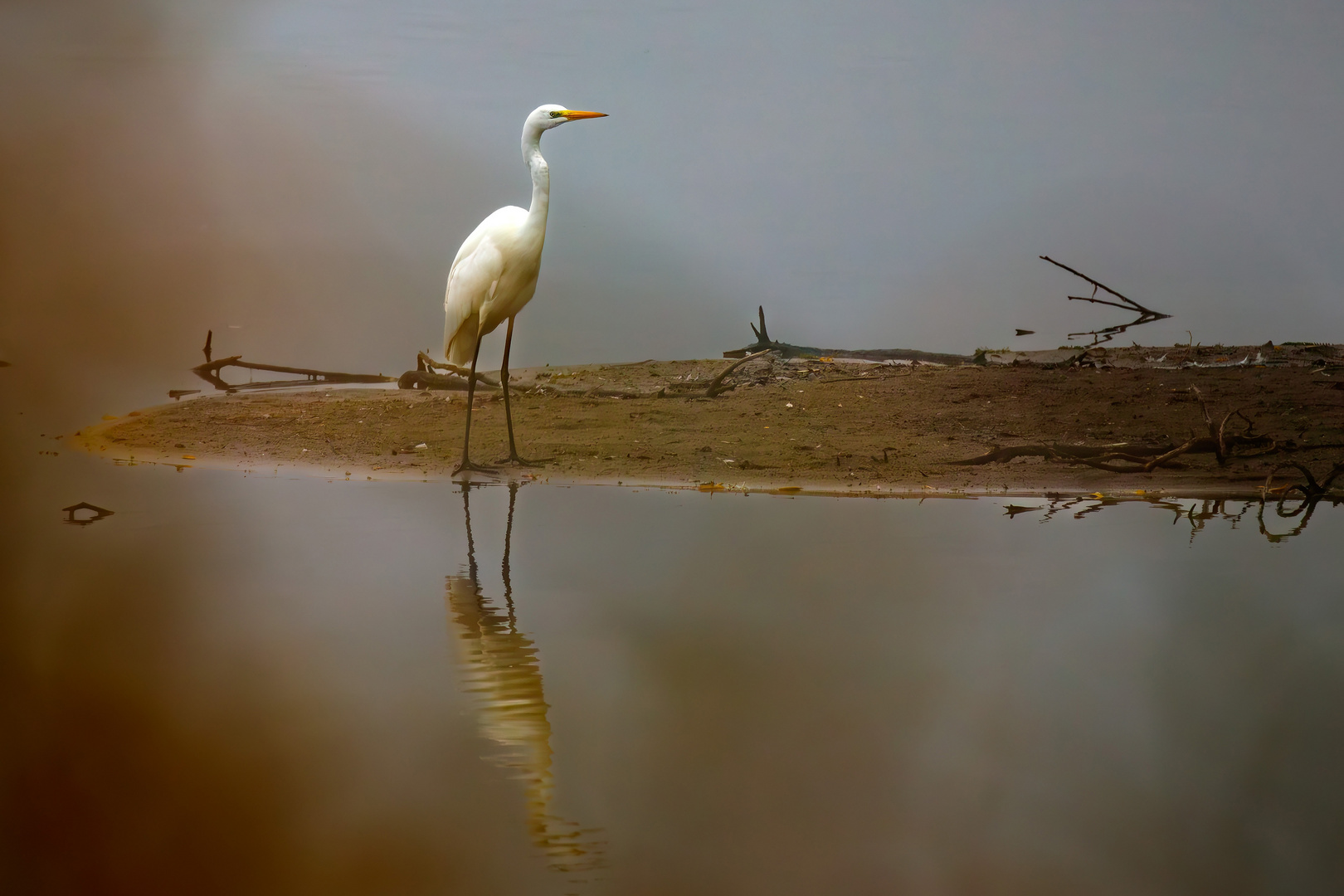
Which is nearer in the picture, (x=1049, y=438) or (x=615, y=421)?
(x=1049, y=438)

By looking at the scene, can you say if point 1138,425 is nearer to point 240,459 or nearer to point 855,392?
point 855,392

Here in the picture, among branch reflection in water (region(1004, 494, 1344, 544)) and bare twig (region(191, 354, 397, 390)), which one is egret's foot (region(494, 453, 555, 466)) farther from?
branch reflection in water (region(1004, 494, 1344, 544))

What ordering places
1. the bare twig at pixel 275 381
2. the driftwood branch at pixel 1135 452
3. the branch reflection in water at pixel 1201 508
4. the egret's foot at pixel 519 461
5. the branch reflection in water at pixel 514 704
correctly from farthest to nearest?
1. the bare twig at pixel 275 381
2. the egret's foot at pixel 519 461
3. the driftwood branch at pixel 1135 452
4. the branch reflection in water at pixel 1201 508
5. the branch reflection in water at pixel 514 704

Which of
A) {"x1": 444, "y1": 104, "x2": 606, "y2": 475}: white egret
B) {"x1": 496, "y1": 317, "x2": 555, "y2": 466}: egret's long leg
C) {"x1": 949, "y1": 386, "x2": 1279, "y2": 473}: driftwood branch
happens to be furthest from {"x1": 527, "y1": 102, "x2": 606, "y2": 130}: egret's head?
{"x1": 949, "y1": 386, "x2": 1279, "y2": 473}: driftwood branch

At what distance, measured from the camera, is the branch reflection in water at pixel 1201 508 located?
9.21 ft

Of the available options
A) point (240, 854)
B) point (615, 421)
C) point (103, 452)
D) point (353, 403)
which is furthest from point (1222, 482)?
point (103, 452)

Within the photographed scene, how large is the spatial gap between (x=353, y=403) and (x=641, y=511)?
6.44 ft

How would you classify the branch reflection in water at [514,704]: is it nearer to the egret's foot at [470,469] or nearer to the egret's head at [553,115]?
the egret's foot at [470,469]

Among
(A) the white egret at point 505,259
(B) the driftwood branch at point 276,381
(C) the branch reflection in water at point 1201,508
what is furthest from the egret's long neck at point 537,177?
(C) the branch reflection in water at point 1201,508

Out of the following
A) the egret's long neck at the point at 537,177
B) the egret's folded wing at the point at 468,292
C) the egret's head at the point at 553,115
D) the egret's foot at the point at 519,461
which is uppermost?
the egret's head at the point at 553,115

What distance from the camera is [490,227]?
3.49 m

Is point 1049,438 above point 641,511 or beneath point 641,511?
above

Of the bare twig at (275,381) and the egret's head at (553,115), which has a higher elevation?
the egret's head at (553,115)

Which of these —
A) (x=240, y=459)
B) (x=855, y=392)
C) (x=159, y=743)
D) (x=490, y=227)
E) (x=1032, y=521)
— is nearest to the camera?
(x=159, y=743)
